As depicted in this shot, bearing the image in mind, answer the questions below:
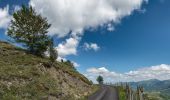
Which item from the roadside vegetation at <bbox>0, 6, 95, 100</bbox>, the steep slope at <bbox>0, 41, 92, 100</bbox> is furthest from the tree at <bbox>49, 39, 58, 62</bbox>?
the steep slope at <bbox>0, 41, 92, 100</bbox>

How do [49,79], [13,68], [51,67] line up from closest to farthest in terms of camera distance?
[13,68] < [49,79] < [51,67]

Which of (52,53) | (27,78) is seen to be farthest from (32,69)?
(52,53)

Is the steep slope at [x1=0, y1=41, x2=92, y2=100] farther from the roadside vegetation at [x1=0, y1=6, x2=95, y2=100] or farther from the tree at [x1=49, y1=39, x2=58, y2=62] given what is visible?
the tree at [x1=49, y1=39, x2=58, y2=62]

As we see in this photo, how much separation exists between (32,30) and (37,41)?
12.1 feet

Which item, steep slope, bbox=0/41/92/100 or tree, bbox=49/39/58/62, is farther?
tree, bbox=49/39/58/62

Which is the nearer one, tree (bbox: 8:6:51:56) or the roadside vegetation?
the roadside vegetation

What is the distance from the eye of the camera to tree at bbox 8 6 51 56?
70125 millimetres

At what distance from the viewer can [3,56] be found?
59719 millimetres

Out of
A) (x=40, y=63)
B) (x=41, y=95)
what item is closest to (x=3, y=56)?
(x=40, y=63)

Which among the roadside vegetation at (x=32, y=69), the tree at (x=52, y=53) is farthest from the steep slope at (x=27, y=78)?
the tree at (x=52, y=53)

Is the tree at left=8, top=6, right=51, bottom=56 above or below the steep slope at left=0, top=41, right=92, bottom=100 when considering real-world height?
above

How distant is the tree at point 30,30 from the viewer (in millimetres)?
70125

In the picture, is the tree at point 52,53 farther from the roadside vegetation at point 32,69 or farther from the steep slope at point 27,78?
the steep slope at point 27,78

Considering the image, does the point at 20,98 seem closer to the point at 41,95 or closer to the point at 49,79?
the point at 41,95
